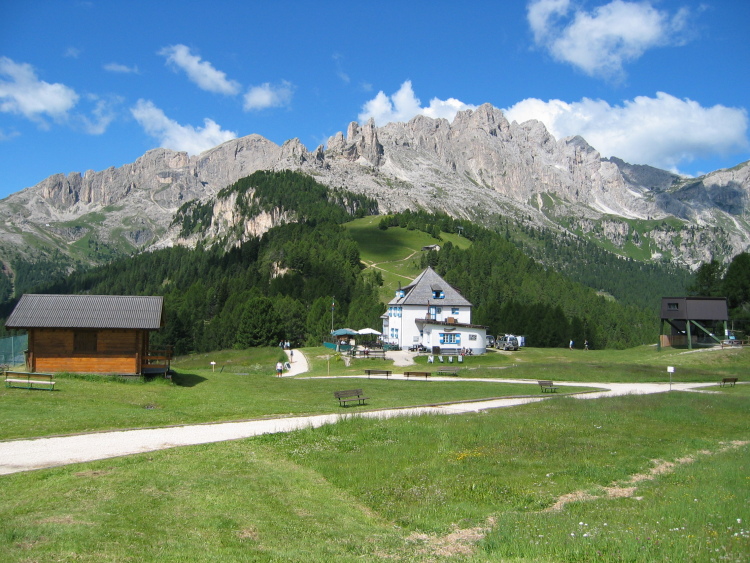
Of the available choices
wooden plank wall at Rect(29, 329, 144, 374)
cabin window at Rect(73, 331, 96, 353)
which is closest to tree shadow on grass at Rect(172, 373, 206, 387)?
wooden plank wall at Rect(29, 329, 144, 374)

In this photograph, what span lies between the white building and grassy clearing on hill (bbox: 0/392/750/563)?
50.2m

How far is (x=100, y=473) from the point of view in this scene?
53.7 ft

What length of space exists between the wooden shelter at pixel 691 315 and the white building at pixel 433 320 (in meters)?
23.6

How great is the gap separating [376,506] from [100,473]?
7.80 metres

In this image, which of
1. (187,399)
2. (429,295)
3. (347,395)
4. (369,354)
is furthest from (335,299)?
(347,395)

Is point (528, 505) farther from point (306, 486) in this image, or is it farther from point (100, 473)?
point (100, 473)

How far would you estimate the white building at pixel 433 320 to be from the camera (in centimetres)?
7438

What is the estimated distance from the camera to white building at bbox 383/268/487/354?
2928 inches

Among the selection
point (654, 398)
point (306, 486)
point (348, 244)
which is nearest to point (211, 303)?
point (348, 244)

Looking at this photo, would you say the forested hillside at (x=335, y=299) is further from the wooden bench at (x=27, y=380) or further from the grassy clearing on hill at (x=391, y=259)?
the wooden bench at (x=27, y=380)

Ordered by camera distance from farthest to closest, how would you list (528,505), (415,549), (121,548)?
(528,505) → (415,549) → (121,548)

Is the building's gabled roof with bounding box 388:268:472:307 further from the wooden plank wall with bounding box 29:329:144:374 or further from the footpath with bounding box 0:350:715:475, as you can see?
the footpath with bounding box 0:350:715:475

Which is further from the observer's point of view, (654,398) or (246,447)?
(654,398)

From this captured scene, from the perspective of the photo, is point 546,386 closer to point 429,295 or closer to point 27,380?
point 27,380
